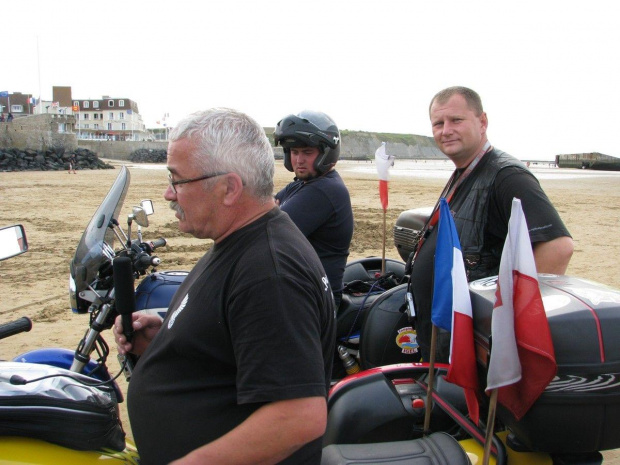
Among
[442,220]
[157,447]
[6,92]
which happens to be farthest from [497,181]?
[6,92]

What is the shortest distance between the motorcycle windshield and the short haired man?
0.88 m

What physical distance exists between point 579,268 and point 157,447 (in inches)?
331

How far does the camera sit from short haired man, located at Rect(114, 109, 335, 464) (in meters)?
1.38

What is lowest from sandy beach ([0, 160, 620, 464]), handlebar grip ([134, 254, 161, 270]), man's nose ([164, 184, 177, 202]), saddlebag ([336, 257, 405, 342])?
sandy beach ([0, 160, 620, 464])

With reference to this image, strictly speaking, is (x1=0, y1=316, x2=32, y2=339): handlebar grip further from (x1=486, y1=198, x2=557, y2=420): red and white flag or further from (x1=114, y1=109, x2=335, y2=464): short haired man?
(x1=486, y1=198, x2=557, y2=420): red and white flag

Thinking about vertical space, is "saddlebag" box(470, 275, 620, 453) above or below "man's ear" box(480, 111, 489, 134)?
below

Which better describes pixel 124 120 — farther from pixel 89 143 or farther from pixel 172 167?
pixel 172 167

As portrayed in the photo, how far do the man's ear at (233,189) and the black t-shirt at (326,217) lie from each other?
1.46 metres

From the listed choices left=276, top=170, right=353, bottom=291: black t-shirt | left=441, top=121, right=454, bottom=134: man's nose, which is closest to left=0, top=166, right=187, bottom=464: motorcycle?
left=276, top=170, right=353, bottom=291: black t-shirt

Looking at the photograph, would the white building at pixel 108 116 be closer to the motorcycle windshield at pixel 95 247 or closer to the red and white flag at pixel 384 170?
the red and white flag at pixel 384 170

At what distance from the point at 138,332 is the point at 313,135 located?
1619mm

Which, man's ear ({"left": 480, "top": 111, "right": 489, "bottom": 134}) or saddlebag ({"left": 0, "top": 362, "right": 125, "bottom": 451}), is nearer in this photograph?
saddlebag ({"left": 0, "top": 362, "right": 125, "bottom": 451})

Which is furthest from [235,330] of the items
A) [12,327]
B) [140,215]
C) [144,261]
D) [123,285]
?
[140,215]

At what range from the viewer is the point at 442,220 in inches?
87.0
